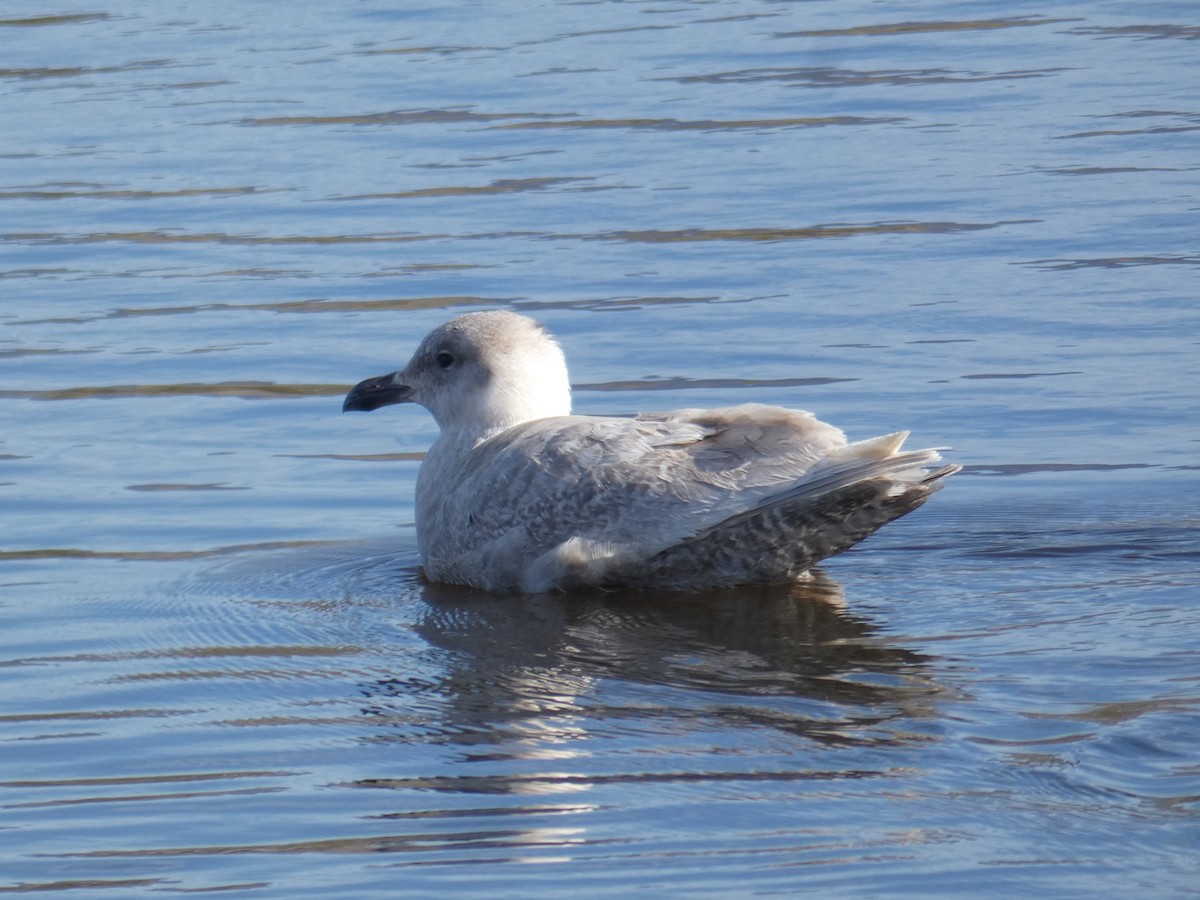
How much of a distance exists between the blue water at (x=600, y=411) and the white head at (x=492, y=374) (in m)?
0.54

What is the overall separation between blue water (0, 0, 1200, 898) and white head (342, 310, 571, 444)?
541 mm

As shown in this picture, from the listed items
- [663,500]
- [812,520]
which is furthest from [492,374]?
[812,520]

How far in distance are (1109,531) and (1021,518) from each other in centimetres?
A: 36

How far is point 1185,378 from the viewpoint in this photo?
912 centimetres

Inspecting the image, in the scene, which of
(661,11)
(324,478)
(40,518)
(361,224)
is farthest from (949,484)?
(661,11)

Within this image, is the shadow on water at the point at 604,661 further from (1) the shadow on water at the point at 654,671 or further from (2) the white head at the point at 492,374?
(2) the white head at the point at 492,374

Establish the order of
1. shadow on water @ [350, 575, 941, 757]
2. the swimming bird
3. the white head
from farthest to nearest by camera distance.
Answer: the white head < the swimming bird < shadow on water @ [350, 575, 941, 757]

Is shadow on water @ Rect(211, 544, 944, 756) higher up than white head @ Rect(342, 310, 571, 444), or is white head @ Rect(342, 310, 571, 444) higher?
white head @ Rect(342, 310, 571, 444)

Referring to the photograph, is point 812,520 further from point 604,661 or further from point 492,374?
point 492,374

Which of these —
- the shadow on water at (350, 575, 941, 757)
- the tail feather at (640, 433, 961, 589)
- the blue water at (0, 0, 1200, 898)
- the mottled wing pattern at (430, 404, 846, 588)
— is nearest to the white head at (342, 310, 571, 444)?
the mottled wing pattern at (430, 404, 846, 588)

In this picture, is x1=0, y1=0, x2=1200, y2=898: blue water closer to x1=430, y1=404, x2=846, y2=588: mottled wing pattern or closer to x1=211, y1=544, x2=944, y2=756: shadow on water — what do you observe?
x1=211, y1=544, x2=944, y2=756: shadow on water

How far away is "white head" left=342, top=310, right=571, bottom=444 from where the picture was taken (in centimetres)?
796

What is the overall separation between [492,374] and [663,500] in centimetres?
123

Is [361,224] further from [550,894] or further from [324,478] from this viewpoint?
[550,894]
